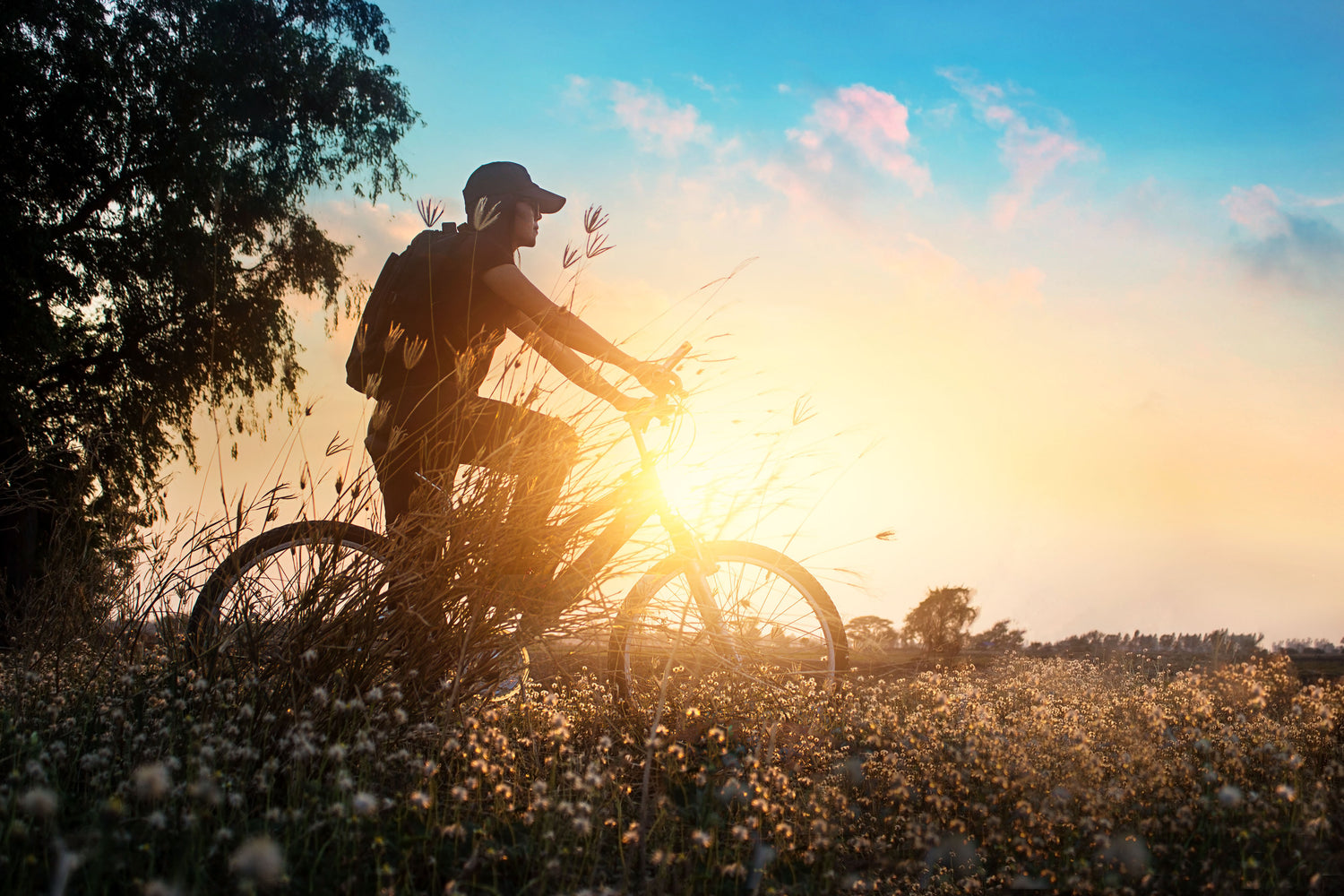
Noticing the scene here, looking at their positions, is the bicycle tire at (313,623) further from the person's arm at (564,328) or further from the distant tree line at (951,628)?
the distant tree line at (951,628)

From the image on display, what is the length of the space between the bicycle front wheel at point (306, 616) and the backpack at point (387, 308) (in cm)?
91

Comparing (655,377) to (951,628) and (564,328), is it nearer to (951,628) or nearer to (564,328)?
(564,328)

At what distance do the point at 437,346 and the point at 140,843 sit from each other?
8.26 feet

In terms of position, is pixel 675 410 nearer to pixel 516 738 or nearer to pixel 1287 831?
Result: pixel 516 738

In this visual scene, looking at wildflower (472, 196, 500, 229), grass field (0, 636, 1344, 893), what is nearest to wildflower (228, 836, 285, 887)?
grass field (0, 636, 1344, 893)

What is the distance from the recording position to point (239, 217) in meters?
13.4

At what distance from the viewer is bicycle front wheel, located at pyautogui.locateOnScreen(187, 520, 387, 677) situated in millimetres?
3025

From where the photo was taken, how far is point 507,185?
4.25 metres

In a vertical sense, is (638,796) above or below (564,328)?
below

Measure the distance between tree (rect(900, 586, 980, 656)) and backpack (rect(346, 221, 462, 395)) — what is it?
6674mm

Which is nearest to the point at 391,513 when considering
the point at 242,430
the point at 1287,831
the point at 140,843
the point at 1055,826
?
the point at 140,843

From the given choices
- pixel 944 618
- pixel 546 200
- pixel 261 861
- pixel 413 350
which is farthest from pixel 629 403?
pixel 944 618

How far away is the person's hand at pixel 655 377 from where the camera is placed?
374 centimetres

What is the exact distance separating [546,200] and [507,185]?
0.22 m
